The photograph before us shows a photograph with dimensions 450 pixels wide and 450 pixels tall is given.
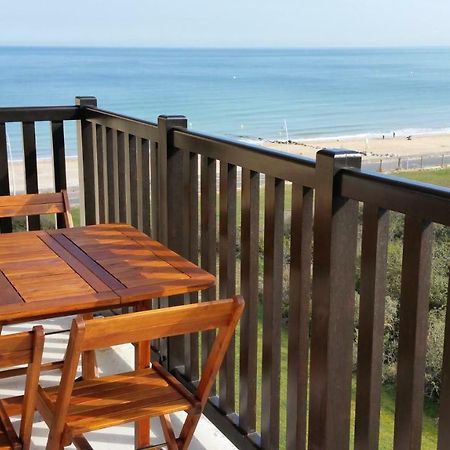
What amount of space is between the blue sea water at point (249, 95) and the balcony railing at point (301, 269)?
2164 centimetres

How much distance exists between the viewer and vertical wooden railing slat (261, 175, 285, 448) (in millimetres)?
2484

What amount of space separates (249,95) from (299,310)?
164 feet

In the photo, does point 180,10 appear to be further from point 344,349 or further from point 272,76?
point 344,349

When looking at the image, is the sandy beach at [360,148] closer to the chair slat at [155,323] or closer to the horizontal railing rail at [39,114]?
the horizontal railing rail at [39,114]

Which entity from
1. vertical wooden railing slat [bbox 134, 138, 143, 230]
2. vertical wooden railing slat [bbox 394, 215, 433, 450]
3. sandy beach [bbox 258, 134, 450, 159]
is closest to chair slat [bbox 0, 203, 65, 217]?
vertical wooden railing slat [bbox 134, 138, 143, 230]

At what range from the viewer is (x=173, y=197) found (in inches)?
130

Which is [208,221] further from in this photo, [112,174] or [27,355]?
[27,355]

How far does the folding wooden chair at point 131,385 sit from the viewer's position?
190cm

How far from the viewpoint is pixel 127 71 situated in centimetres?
7012

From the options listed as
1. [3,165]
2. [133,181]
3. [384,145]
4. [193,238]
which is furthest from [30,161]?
[384,145]

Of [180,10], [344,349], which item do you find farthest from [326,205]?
[180,10]

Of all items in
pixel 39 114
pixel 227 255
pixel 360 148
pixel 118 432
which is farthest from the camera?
pixel 360 148

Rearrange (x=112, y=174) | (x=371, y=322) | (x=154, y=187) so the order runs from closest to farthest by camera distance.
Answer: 1. (x=371, y=322)
2. (x=154, y=187)
3. (x=112, y=174)

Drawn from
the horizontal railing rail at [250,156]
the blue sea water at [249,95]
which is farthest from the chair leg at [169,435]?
the blue sea water at [249,95]
